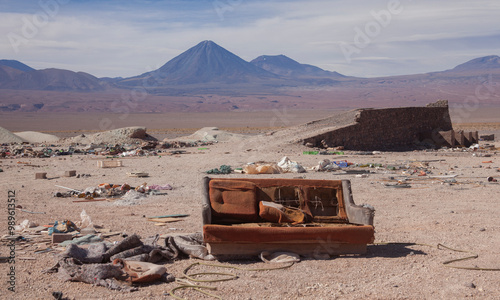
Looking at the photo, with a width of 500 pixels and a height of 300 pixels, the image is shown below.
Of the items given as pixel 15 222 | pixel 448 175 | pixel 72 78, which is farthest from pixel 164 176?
pixel 72 78

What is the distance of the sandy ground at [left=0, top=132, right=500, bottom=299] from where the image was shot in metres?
5.38

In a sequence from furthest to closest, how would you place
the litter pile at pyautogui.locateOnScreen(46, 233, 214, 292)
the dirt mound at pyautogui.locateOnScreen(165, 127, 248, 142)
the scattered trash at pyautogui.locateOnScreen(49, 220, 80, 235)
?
1. the dirt mound at pyautogui.locateOnScreen(165, 127, 248, 142)
2. the scattered trash at pyautogui.locateOnScreen(49, 220, 80, 235)
3. the litter pile at pyautogui.locateOnScreen(46, 233, 214, 292)

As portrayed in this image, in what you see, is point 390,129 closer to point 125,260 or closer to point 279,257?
point 279,257

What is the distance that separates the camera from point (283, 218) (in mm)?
6957

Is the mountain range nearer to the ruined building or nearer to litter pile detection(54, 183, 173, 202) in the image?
the ruined building

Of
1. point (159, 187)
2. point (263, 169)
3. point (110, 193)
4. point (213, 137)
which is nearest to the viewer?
point (110, 193)

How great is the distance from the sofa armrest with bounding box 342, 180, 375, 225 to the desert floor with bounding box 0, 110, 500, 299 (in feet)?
1.34

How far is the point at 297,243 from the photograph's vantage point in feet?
21.1


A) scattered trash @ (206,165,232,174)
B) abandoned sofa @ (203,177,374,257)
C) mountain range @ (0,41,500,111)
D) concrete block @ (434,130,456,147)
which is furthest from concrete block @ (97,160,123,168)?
mountain range @ (0,41,500,111)

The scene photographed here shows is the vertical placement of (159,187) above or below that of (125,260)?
below

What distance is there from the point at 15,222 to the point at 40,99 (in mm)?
125749

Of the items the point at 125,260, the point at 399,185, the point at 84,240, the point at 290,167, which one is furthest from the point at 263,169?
the point at 125,260

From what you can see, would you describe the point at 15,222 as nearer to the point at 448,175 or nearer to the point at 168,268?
the point at 168,268

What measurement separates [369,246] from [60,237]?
4149 millimetres
